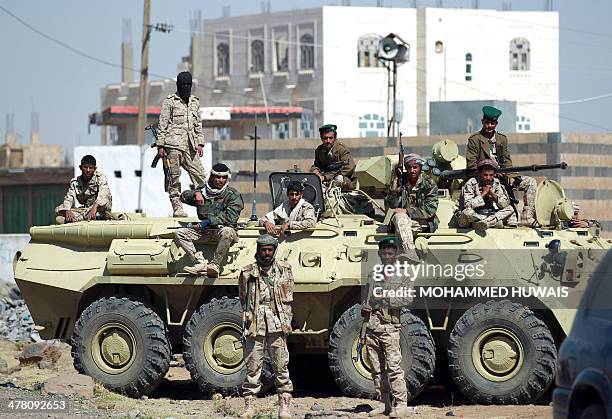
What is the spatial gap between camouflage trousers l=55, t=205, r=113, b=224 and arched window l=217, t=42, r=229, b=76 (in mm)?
51425

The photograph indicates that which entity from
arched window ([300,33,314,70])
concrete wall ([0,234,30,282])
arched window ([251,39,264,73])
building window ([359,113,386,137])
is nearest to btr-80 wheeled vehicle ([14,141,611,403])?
concrete wall ([0,234,30,282])

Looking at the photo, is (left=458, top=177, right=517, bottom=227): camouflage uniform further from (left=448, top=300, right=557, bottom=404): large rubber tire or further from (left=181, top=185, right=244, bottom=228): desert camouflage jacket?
(left=181, top=185, right=244, bottom=228): desert camouflage jacket

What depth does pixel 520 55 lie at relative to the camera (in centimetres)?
6356

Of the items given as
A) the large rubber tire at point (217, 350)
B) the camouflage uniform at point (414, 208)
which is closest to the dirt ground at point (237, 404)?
the large rubber tire at point (217, 350)

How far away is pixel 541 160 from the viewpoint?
2683 centimetres

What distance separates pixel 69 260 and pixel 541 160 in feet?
40.2

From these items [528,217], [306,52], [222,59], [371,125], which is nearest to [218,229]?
[528,217]

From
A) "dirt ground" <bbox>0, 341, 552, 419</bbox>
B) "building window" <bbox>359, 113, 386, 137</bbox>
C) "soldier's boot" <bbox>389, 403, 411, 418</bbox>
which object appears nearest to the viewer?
"soldier's boot" <bbox>389, 403, 411, 418</bbox>

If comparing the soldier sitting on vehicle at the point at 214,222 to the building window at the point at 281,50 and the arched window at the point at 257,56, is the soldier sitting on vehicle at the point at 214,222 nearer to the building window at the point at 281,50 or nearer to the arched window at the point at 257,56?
the building window at the point at 281,50

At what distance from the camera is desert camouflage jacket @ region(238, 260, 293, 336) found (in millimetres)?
14164

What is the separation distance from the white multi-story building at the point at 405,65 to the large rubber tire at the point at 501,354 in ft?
138

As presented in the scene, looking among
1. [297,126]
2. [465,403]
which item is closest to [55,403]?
[465,403]

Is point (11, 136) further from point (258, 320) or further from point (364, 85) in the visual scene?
point (258, 320)

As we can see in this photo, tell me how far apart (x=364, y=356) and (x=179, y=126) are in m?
4.07
